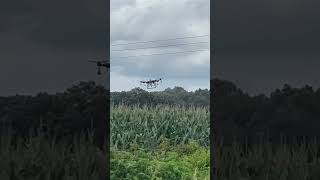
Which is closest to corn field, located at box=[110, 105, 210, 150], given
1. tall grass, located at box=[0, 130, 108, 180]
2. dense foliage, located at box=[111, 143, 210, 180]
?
dense foliage, located at box=[111, 143, 210, 180]

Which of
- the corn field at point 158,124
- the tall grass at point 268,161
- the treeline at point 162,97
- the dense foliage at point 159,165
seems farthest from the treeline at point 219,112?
the corn field at point 158,124

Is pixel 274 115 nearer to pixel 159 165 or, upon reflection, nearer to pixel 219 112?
pixel 219 112

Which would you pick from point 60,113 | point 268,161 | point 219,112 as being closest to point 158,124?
point 219,112

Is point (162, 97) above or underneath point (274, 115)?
above

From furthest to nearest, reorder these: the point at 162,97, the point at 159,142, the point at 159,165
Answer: the point at 162,97
the point at 159,142
the point at 159,165

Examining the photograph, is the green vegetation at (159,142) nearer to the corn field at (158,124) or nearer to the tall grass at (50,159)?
the corn field at (158,124)

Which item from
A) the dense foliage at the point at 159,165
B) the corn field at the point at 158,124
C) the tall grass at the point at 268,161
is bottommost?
the dense foliage at the point at 159,165
